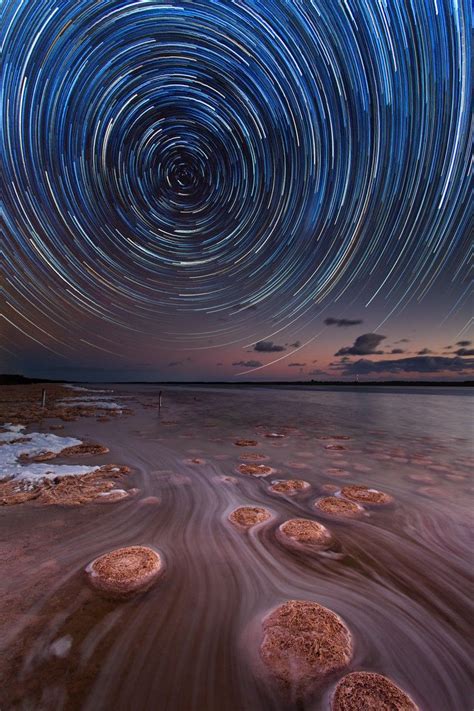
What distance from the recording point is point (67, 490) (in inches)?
269

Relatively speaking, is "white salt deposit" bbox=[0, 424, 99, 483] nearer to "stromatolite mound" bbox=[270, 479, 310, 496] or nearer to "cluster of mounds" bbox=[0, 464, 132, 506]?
"cluster of mounds" bbox=[0, 464, 132, 506]

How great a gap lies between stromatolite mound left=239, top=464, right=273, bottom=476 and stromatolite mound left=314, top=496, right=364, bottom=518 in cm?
239

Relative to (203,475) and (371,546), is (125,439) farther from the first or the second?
(371,546)

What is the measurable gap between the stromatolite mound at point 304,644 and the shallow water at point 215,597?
0.12 meters

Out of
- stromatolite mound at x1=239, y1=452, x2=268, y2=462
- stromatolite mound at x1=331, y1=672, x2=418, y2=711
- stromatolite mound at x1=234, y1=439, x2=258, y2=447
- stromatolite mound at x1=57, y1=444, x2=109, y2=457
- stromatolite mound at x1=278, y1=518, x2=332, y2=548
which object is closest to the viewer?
stromatolite mound at x1=331, y1=672, x2=418, y2=711

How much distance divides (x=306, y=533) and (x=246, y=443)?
26.9 feet

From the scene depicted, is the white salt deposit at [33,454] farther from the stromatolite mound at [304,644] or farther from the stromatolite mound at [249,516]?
A: the stromatolite mound at [304,644]

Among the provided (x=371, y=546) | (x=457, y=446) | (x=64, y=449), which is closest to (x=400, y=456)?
(x=457, y=446)

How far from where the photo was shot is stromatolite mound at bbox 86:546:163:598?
3639 millimetres

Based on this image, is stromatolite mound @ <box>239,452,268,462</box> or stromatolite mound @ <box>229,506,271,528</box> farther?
stromatolite mound @ <box>239,452,268,462</box>

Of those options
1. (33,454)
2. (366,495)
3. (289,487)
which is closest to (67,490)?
(33,454)

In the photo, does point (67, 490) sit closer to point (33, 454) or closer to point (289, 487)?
point (33, 454)

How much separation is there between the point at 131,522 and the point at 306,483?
4.66 meters

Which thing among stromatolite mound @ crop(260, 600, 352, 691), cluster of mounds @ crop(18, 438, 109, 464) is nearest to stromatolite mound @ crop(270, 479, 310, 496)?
stromatolite mound @ crop(260, 600, 352, 691)
